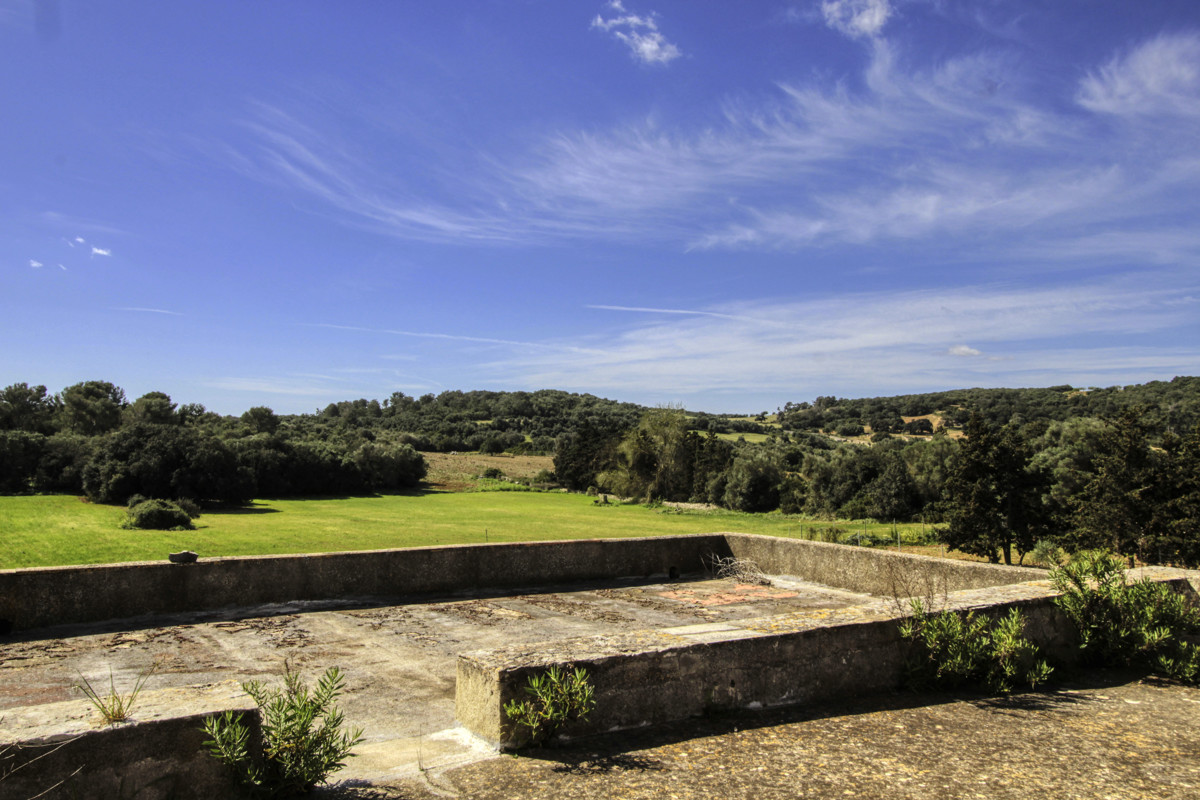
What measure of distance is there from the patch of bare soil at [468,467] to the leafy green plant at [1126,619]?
2626 inches

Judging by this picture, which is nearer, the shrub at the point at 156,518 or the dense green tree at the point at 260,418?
the shrub at the point at 156,518

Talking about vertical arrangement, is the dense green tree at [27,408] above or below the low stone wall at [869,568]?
above

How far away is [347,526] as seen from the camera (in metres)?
39.6

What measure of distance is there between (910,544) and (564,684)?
3907 centimetres

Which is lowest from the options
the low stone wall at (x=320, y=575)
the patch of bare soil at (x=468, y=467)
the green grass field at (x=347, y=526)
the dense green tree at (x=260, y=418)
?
the green grass field at (x=347, y=526)

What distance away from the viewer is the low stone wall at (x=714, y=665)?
3.79 metres

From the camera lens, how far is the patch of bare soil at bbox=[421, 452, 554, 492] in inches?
2913

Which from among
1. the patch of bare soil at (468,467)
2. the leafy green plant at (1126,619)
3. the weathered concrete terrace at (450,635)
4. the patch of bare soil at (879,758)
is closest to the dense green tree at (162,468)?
the patch of bare soil at (468,467)

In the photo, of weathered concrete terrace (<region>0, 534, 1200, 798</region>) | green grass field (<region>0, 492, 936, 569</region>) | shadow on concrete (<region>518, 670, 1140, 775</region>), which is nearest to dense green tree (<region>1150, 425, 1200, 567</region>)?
green grass field (<region>0, 492, 936, 569</region>)

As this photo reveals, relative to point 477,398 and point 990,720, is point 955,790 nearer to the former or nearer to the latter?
point 990,720

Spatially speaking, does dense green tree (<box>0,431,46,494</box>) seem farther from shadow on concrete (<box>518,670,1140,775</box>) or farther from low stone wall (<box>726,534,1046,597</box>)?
shadow on concrete (<box>518,670,1140,775</box>)

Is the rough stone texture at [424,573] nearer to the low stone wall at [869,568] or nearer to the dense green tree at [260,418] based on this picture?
the low stone wall at [869,568]

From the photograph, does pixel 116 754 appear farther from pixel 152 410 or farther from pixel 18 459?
pixel 152 410

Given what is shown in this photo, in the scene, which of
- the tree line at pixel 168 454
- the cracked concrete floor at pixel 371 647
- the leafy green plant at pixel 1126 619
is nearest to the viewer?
the cracked concrete floor at pixel 371 647
